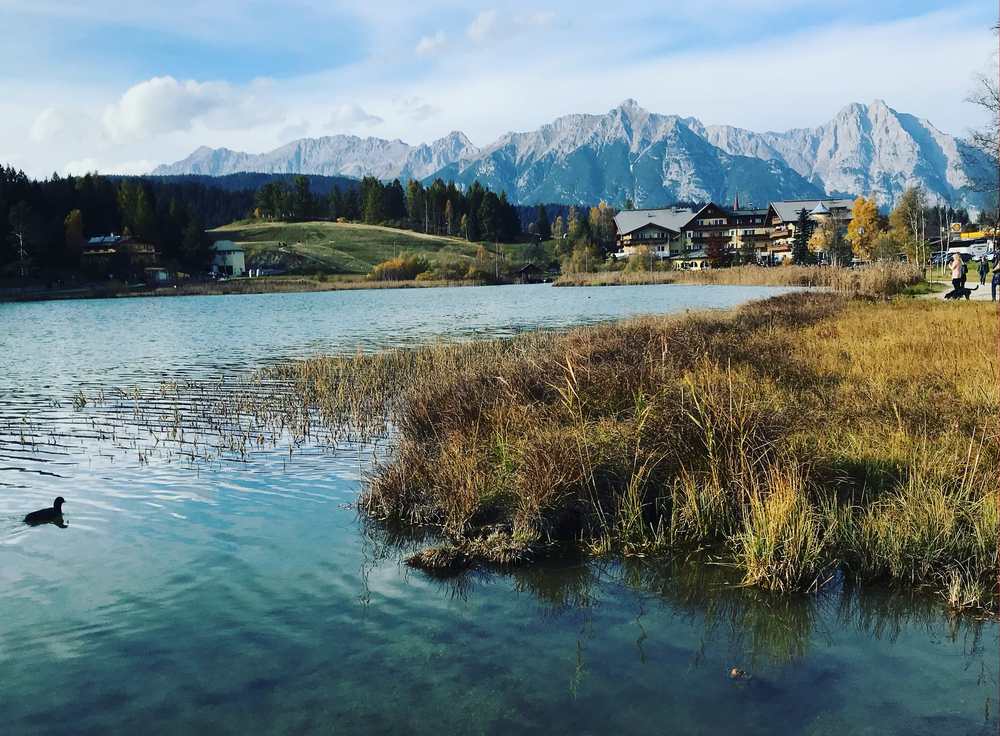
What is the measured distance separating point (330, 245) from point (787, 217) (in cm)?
9323

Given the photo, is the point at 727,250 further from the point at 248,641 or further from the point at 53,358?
the point at 248,641

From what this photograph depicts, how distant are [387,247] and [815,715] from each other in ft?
499

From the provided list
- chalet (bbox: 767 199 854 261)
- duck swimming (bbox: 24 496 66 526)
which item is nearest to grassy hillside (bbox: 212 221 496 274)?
chalet (bbox: 767 199 854 261)

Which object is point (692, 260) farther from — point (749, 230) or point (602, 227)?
point (602, 227)

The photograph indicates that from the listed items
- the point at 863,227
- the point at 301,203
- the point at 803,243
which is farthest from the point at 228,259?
Answer: the point at 863,227

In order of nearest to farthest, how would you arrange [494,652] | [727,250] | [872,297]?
[494,652], [872,297], [727,250]

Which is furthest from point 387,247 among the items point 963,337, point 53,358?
point 963,337

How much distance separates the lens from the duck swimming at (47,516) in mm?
11195

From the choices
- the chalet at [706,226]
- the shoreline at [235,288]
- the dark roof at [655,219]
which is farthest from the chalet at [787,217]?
the shoreline at [235,288]

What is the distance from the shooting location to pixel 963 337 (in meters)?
19.4

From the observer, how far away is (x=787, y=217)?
157 m

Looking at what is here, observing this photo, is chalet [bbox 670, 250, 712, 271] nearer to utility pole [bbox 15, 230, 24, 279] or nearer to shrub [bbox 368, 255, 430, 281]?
shrub [bbox 368, 255, 430, 281]

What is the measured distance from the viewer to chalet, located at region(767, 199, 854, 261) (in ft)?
468

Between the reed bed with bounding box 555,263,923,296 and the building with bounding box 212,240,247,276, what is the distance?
197 feet
